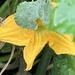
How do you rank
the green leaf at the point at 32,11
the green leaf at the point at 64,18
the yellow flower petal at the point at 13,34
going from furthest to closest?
A: the yellow flower petal at the point at 13,34, the green leaf at the point at 32,11, the green leaf at the point at 64,18

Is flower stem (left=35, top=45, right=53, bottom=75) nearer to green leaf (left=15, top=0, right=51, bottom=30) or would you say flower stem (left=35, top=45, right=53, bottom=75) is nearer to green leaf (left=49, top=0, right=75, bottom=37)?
green leaf (left=15, top=0, right=51, bottom=30)

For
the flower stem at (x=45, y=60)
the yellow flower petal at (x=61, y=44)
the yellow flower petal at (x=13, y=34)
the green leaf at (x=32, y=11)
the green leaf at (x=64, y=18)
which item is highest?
the green leaf at (x=64, y=18)

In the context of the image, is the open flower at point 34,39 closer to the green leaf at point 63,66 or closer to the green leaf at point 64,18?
the green leaf at point 63,66

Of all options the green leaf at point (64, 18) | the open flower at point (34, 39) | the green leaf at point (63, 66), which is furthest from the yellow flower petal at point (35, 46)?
the green leaf at point (64, 18)

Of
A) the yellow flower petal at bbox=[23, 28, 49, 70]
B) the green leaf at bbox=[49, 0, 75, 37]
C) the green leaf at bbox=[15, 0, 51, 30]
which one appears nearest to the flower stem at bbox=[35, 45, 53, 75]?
the yellow flower petal at bbox=[23, 28, 49, 70]

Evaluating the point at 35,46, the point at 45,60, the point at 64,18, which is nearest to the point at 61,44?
the point at 35,46

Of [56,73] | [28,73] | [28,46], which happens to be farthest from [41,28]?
[28,73]

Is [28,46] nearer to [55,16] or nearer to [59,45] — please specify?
[59,45]
